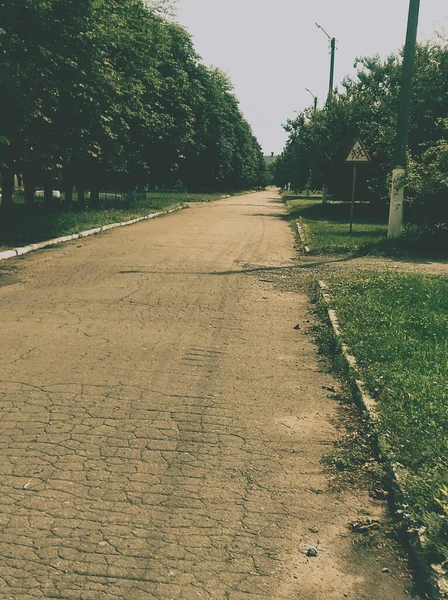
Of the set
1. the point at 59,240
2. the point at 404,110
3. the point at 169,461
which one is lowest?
the point at 169,461

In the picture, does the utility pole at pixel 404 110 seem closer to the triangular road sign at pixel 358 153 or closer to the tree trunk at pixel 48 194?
the triangular road sign at pixel 358 153

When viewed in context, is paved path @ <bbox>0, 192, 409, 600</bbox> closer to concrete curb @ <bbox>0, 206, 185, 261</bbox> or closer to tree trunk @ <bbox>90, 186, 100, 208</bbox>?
concrete curb @ <bbox>0, 206, 185, 261</bbox>

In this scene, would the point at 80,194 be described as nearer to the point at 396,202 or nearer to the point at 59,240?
the point at 59,240

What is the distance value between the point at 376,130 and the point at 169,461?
89.3 ft

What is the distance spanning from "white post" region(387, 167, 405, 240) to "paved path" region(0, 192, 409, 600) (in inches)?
349

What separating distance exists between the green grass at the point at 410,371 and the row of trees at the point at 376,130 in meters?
7.27

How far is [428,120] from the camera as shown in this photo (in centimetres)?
2150

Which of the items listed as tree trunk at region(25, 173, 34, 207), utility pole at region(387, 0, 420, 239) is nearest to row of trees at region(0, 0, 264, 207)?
tree trunk at region(25, 173, 34, 207)

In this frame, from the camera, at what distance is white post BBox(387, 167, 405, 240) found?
16344 mm

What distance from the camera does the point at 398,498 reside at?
12.0ft

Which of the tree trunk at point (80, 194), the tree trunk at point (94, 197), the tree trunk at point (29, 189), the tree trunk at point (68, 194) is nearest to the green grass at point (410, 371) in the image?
the tree trunk at point (29, 189)

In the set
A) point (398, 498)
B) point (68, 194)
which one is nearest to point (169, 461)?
point (398, 498)

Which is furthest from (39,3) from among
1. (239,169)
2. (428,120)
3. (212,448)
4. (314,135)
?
(239,169)

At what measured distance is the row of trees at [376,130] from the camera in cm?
2033
